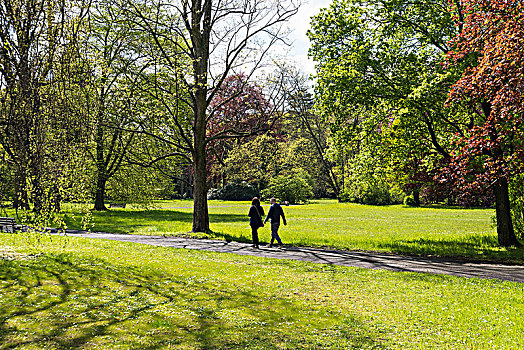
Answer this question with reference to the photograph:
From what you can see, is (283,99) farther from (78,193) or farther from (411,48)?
(78,193)

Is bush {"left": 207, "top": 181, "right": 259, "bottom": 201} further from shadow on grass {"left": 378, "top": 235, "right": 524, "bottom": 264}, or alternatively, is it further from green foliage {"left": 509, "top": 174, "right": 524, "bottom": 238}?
green foliage {"left": 509, "top": 174, "right": 524, "bottom": 238}

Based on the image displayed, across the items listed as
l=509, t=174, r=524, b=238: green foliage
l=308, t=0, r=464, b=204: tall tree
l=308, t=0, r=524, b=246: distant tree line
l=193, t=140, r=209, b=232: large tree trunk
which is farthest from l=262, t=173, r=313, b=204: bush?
l=509, t=174, r=524, b=238: green foliage

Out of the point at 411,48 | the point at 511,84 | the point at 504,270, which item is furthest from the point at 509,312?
the point at 411,48

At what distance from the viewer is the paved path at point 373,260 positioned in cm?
1105

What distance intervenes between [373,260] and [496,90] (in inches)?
256

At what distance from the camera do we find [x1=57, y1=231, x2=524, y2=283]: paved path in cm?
1105

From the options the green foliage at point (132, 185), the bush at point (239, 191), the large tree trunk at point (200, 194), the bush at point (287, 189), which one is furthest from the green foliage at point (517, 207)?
the bush at point (239, 191)

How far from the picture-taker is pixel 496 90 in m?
12.2

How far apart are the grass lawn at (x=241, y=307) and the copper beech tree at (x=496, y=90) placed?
4495 millimetres

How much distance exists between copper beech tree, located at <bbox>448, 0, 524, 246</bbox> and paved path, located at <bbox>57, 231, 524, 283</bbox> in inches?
109

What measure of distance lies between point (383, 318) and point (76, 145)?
8.10m

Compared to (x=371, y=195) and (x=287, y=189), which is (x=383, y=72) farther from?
(x=371, y=195)

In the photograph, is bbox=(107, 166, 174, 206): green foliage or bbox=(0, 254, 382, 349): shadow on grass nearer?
bbox=(0, 254, 382, 349): shadow on grass

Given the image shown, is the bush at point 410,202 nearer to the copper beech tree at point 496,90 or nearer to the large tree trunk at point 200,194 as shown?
the copper beech tree at point 496,90
